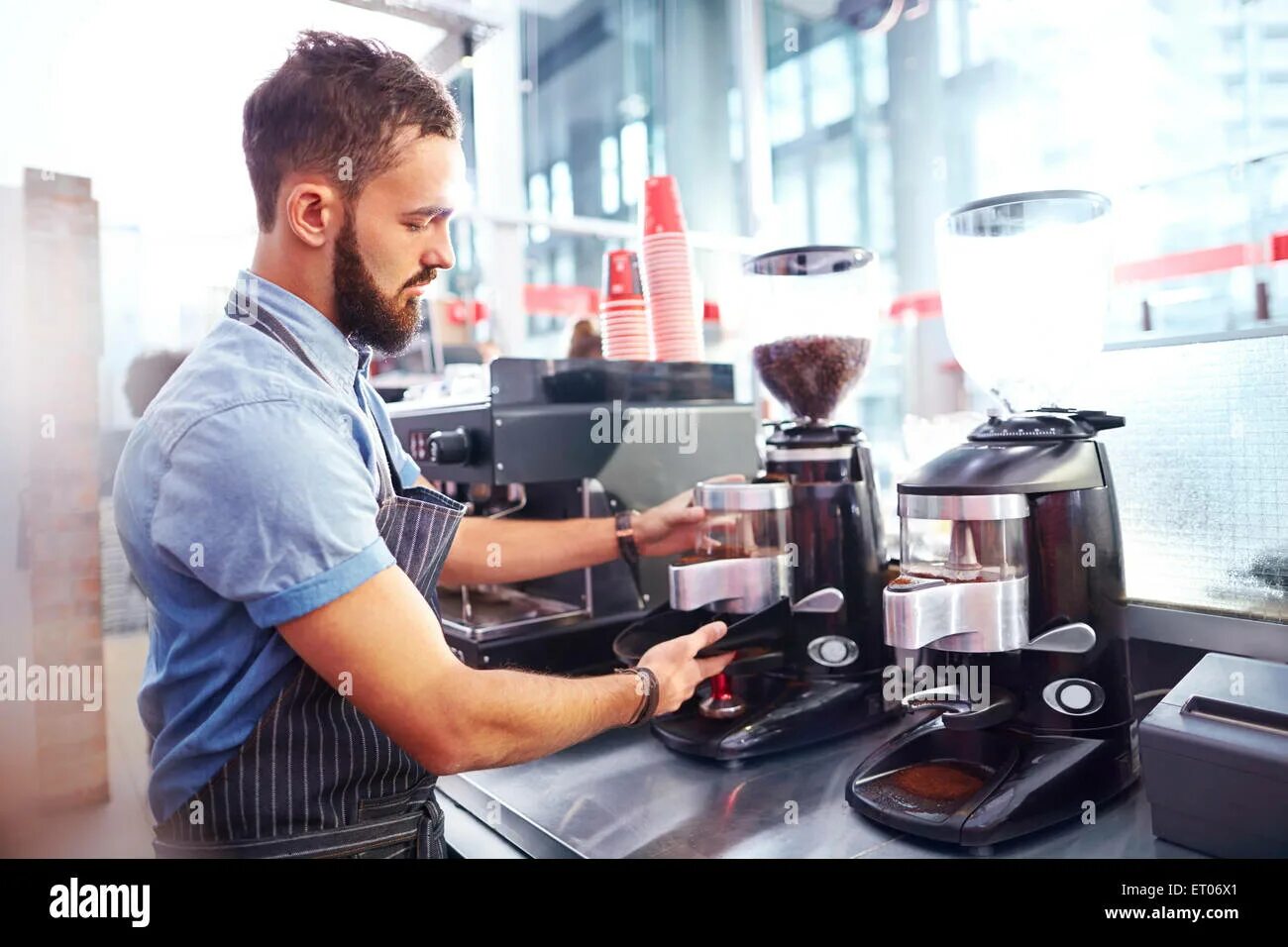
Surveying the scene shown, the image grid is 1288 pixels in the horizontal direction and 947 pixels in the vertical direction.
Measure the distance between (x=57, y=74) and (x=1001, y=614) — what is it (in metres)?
1.87

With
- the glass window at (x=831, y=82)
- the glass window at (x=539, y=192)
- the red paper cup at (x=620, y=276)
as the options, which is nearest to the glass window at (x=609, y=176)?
the glass window at (x=539, y=192)

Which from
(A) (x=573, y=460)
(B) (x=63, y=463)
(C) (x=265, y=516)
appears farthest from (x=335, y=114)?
(B) (x=63, y=463)

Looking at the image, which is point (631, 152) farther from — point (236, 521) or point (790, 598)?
point (236, 521)

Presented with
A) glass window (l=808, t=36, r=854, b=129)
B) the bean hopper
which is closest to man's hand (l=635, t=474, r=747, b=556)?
the bean hopper

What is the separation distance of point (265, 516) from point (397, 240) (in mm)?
306

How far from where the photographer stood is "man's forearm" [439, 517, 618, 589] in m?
1.18

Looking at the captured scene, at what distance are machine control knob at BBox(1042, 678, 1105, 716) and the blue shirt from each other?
0.63 m

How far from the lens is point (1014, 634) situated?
78 cm

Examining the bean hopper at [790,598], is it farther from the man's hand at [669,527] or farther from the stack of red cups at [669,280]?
the stack of red cups at [669,280]

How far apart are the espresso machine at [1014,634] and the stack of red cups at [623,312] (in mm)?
598

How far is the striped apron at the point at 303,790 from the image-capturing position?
0.79 m

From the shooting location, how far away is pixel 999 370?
0.97 meters

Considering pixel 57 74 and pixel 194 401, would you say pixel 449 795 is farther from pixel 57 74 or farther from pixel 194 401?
Result: pixel 57 74

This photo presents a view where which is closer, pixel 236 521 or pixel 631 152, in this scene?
pixel 236 521
